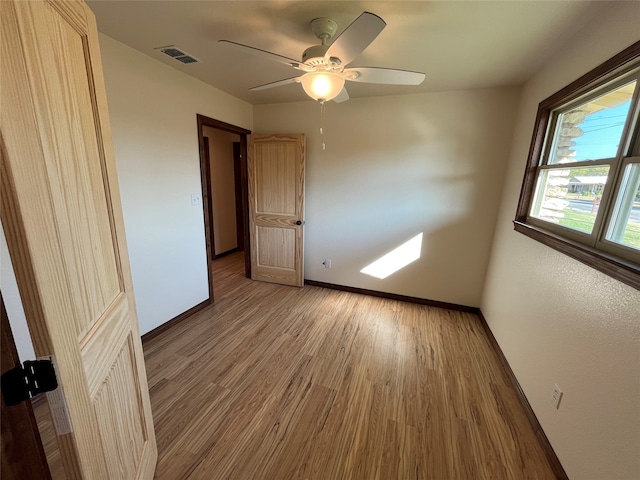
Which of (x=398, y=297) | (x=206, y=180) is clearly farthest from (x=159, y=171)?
(x=398, y=297)

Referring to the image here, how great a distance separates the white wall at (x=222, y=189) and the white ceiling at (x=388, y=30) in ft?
7.56

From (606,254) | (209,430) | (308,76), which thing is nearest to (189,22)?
(308,76)

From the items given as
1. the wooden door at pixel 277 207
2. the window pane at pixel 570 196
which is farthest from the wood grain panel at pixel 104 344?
the wooden door at pixel 277 207

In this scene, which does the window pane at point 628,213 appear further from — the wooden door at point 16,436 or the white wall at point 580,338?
the wooden door at point 16,436

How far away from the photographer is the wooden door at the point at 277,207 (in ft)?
10.6

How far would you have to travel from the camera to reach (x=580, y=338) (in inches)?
50.6

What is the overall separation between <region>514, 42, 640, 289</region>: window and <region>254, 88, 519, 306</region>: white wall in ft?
2.09

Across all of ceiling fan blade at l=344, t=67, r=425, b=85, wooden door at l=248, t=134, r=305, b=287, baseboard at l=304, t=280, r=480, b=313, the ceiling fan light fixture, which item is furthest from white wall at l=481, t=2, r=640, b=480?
wooden door at l=248, t=134, r=305, b=287

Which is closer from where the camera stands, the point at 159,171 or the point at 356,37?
the point at 356,37

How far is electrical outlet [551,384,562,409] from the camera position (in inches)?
54.5

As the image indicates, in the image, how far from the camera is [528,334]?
1.79 m

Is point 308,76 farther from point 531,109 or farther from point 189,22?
point 531,109

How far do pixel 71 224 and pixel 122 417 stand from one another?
30.3 inches

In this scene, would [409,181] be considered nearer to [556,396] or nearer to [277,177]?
[277,177]
